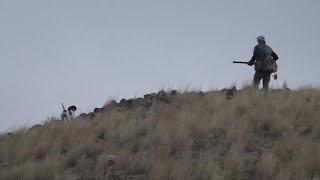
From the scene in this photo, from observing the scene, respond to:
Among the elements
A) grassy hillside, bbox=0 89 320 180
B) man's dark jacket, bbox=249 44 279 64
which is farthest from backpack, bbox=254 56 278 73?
grassy hillside, bbox=0 89 320 180

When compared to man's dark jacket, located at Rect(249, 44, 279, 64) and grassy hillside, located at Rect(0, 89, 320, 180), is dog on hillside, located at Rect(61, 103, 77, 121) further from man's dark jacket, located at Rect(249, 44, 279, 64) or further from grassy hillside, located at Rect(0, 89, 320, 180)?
man's dark jacket, located at Rect(249, 44, 279, 64)

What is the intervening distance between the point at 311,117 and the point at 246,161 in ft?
9.84

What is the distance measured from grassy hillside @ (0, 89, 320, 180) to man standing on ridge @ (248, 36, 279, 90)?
1.02 m

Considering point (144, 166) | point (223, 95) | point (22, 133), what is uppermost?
point (223, 95)

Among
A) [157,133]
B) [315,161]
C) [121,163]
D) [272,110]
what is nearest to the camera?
[315,161]

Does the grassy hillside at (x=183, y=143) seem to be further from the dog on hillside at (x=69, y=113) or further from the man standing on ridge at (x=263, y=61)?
the man standing on ridge at (x=263, y=61)

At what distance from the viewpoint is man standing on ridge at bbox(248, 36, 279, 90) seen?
49.0 ft

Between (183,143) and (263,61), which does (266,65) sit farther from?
(183,143)

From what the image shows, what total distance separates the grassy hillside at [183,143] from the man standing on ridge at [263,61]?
1024mm

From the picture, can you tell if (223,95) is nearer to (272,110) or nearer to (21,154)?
(272,110)

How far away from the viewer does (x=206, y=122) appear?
37.9 feet

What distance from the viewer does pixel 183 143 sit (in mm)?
10195

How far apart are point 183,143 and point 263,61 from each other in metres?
5.60

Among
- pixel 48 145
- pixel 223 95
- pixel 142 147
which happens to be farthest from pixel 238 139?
pixel 223 95
